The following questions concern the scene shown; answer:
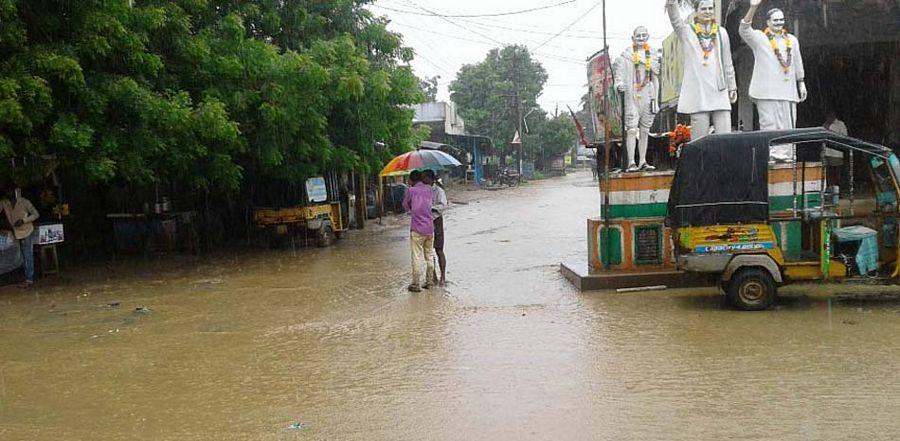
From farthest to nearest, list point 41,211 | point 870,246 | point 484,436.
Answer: point 41,211
point 870,246
point 484,436

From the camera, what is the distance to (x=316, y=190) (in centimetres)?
1659

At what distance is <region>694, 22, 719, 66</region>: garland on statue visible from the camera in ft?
32.6

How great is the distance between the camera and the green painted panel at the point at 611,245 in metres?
9.82

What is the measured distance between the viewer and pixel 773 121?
10.2 meters

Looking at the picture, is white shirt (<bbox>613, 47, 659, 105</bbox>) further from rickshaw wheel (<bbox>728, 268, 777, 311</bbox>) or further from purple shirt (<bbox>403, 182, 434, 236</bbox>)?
rickshaw wheel (<bbox>728, 268, 777, 311</bbox>)

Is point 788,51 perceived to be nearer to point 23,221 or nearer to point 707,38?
point 707,38

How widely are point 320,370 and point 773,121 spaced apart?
23.7 ft

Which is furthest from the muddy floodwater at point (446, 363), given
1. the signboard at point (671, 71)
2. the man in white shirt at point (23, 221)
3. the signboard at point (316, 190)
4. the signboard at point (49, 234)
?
the signboard at point (316, 190)

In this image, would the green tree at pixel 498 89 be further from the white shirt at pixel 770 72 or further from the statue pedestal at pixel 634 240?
the statue pedestal at pixel 634 240

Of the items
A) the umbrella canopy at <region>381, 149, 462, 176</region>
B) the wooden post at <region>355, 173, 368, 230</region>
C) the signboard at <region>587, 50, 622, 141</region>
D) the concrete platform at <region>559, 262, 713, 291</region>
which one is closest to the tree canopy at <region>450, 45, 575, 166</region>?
the wooden post at <region>355, 173, 368, 230</region>

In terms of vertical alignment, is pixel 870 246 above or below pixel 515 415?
above

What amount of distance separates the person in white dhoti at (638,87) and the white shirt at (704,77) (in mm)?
502

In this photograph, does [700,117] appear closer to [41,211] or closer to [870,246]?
[870,246]

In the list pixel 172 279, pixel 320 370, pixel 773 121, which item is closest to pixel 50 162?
pixel 172 279
